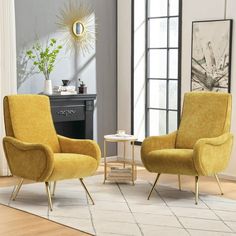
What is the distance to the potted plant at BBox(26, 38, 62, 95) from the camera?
6.93 m

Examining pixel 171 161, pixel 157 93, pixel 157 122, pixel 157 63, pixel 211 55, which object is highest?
pixel 211 55

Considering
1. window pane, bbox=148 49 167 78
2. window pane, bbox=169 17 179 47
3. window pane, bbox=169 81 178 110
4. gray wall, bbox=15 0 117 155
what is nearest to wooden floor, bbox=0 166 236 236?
window pane, bbox=169 81 178 110

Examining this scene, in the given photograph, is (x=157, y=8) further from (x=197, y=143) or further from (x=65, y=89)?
(x=197, y=143)

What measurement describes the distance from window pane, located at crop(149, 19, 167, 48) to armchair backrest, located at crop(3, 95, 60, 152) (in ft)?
7.75

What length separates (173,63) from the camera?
746 cm

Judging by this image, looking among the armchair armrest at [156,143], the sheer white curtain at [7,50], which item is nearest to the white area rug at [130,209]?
the armchair armrest at [156,143]

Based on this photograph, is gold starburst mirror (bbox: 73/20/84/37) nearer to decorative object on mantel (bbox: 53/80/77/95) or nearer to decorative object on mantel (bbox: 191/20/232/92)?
decorative object on mantel (bbox: 53/80/77/95)

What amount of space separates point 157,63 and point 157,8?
28.1 inches

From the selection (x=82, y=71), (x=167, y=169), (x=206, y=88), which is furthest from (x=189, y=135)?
(x=82, y=71)

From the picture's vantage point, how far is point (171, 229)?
177 inches

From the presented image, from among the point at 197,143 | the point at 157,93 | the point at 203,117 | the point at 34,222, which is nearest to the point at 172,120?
the point at 157,93

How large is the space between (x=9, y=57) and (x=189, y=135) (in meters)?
2.23

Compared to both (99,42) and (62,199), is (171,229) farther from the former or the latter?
(99,42)

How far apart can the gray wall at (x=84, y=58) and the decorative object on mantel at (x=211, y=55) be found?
4.44 feet
